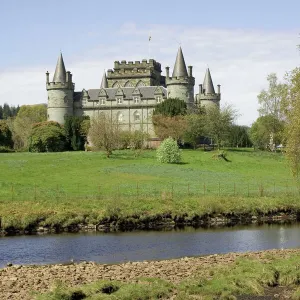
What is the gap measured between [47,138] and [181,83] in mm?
24041

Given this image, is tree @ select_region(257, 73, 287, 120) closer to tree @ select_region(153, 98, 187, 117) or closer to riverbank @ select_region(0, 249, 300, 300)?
tree @ select_region(153, 98, 187, 117)

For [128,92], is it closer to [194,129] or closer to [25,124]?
[25,124]

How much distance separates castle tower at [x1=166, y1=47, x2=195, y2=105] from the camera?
339ft

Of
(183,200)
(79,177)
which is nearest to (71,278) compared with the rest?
(183,200)

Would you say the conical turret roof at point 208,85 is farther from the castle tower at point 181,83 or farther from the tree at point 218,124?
the tree at point 218,124

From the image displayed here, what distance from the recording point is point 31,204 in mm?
39250

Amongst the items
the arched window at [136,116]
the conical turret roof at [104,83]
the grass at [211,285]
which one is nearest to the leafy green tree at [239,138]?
the arched window at [136,116]

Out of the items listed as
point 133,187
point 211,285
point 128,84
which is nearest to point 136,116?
point 128,84

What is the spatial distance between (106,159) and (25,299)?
5319 cm

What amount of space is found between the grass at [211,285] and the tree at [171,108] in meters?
70.1

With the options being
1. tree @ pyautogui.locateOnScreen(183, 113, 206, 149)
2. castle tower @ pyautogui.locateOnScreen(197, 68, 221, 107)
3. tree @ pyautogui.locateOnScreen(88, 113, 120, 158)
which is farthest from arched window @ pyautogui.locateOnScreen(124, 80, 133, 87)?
tree @ pyautogui.locateOnScreen(88, 113, 120, 158)

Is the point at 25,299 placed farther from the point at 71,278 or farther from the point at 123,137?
the point at 123,137

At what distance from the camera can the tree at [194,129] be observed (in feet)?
283

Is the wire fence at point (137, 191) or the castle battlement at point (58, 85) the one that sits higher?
the castle battlement at point (58, 85)
